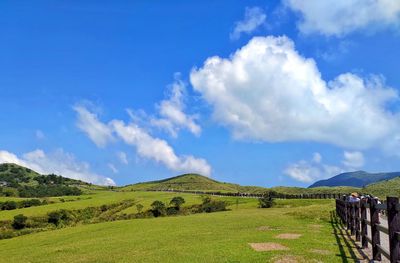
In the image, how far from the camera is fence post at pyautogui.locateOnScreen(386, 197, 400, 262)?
14.1m

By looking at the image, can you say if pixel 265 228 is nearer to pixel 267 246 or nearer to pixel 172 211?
pixel 267 246

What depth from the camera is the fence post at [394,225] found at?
46.1 feet

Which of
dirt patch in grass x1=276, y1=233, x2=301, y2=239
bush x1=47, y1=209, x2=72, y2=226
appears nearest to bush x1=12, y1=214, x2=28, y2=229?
bush x1=47, y1=209, x2=72, y2=226

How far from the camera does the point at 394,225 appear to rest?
46.8 ft

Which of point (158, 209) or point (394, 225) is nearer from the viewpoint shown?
point (394, 225)

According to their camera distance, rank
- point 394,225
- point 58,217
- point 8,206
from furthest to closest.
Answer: point 8,206
point 58,217
point 394,225

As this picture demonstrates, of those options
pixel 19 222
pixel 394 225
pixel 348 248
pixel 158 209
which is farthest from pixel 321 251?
pixel 19 222

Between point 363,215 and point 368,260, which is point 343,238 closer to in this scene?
point 363,215

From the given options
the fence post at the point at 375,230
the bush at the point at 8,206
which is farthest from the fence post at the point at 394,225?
the bush at the point at 8,206

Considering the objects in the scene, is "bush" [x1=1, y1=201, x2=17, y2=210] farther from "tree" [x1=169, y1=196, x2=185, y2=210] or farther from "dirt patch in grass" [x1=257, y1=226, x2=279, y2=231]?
"dirt patch in grass" [x1=257, y1=226, x2=279, y2=231]

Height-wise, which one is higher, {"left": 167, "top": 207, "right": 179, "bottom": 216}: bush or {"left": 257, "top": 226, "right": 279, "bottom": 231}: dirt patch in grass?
{"left": 167, "top": 207, "right": 179, "bottom": 216}: bush

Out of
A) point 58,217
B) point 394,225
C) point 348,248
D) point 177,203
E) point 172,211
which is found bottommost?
point 348,248

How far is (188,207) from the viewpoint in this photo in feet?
359

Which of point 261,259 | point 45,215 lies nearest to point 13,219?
point 45,215
